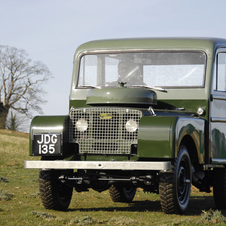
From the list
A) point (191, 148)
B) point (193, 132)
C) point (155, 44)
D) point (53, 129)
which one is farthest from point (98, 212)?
point (155, 44)

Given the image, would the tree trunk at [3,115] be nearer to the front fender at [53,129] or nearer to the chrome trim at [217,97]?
the chrome trim at [217,97]

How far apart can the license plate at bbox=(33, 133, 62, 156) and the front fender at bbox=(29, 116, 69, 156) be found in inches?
1.2

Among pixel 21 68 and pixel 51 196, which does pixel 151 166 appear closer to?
pixel 51 196

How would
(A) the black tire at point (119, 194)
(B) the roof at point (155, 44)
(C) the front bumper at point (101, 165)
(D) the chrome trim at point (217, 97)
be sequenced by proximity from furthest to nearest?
(A) the black tire at point (119, 194) < (B) the roof at point (155, 44) < (D) the chrome trim at point (217, 97) < (C) the front bumper at point (101, 165)

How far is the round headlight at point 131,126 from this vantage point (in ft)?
23.4

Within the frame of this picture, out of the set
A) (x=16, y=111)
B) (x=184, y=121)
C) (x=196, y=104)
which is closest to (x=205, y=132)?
(x=196, y=104)

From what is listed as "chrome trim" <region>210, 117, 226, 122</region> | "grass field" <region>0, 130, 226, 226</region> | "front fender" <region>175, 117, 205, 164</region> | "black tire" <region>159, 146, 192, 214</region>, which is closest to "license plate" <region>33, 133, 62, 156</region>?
"grass field" <region>0, 130, 226, 226</region>

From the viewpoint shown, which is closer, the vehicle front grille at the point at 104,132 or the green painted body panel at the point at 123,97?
the vehicle front grille at the point at 104,132

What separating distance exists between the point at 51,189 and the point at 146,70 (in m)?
2.68

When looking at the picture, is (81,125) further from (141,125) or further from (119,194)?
(119,194)

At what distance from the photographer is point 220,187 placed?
28.8 feet

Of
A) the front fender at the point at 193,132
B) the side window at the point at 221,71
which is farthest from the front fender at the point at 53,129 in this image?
the side window at the point at 221,71

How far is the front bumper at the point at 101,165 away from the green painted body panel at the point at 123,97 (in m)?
1.32

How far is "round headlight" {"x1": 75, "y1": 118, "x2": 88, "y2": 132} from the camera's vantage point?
7.36 meters
